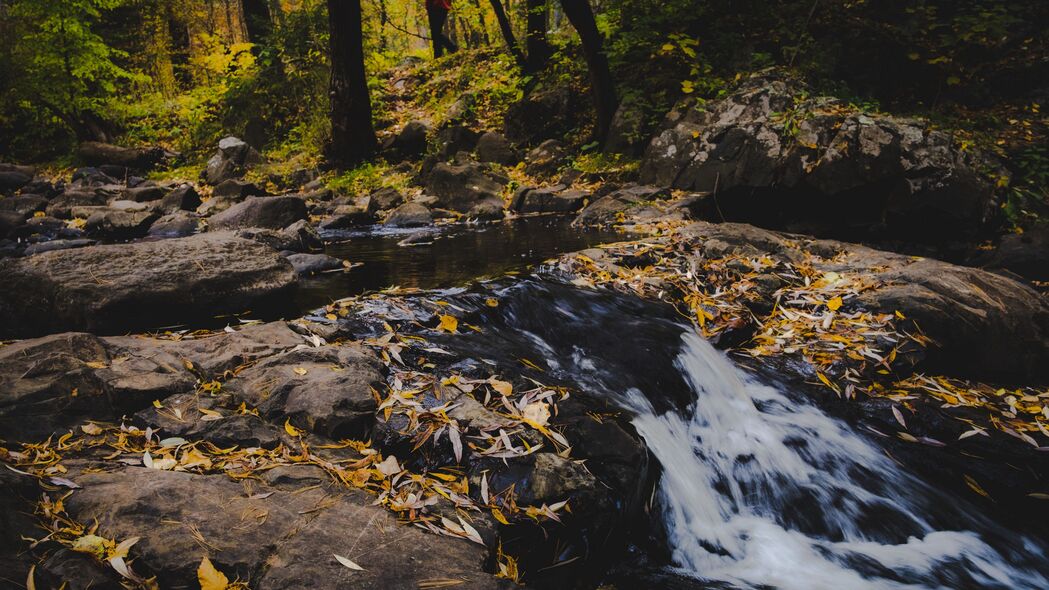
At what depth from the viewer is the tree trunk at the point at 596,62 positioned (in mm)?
10812

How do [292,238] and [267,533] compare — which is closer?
[267,533]

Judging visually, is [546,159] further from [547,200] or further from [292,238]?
[292,238]

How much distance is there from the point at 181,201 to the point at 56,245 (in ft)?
9.56

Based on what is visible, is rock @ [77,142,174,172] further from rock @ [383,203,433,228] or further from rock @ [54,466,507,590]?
rock @ [54,466,507,590]

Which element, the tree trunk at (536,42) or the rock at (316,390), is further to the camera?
the tree trunk at (536,42)

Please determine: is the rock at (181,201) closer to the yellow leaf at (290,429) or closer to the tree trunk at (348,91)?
the tree trunk at (348,91)

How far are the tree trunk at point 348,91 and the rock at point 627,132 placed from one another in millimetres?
5978

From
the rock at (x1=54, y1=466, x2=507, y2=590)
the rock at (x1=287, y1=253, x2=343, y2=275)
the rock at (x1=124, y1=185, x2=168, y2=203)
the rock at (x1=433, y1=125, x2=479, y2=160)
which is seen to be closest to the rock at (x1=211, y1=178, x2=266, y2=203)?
the rock at (x1=124, y1=185, x2=168, y2=203)

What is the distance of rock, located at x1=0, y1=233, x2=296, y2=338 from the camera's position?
3.94 m

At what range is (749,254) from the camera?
20.1ft

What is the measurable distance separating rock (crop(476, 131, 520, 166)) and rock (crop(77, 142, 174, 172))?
Result: 9742mm

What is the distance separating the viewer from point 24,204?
33.0 feet

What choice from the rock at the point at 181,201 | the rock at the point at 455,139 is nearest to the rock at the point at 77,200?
the rock at the point at 181,201

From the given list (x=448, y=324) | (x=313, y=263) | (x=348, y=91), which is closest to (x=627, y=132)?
(x=348, y=91)
